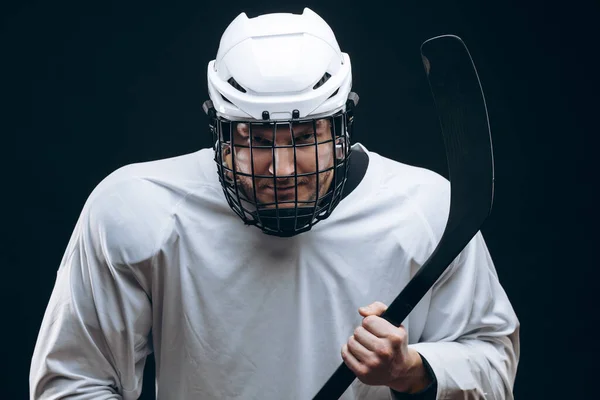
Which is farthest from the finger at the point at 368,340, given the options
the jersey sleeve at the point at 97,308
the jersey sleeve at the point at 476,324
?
the jersey sleeve at the point at 97,308

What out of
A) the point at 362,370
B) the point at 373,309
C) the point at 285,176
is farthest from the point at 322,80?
the point at 362,370

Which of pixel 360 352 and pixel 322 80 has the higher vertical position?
pixel 322 80

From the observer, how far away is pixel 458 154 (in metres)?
2.28

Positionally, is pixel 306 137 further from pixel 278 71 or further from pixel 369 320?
pixel 369 320

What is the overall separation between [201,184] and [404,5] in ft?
3.42

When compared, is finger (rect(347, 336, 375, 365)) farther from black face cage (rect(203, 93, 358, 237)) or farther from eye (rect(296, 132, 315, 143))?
eye (rect(296, 132, 315, 143))

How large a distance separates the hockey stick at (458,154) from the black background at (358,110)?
109cm

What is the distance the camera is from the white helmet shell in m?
2.36

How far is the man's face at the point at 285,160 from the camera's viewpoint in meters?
2.35

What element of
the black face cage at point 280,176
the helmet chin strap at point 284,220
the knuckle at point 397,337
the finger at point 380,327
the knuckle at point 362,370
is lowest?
the knuckle at point 362,370

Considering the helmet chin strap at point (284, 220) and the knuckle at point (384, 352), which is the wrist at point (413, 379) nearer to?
the knuckle at point (384, 352)

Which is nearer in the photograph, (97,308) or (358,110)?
(97,308)

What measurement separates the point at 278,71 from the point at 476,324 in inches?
25.7

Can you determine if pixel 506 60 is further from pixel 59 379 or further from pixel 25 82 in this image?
pixel 59 379
